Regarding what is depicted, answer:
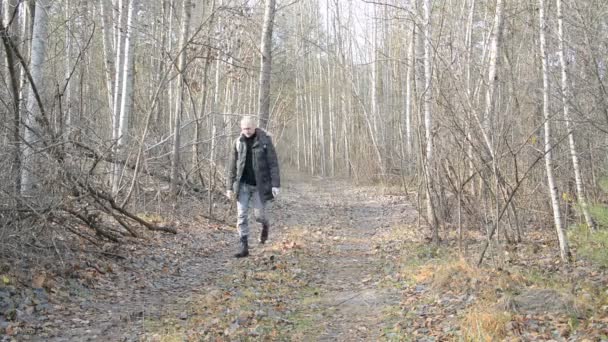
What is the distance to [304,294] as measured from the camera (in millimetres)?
6664

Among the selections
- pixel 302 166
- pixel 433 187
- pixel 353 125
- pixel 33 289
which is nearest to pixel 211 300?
pixel 33 289

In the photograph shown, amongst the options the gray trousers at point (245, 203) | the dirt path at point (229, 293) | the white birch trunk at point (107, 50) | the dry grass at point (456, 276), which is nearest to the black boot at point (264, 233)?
the dirt path at point (229, 293)

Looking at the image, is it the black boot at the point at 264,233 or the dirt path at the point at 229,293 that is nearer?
the dirt path at the point at 229,293

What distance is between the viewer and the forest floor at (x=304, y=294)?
496cm

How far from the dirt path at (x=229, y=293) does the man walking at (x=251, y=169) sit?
853 mm

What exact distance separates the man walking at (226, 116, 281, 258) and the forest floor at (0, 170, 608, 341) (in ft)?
2.81

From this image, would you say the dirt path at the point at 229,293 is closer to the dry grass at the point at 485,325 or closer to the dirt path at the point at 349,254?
the dirt path at the point at 349,254

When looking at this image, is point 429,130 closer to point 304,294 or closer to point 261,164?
point 261,164

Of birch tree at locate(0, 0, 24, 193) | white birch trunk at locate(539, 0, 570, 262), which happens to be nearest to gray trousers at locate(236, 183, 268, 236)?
birch tree at locate(0, 0, 24, 193)

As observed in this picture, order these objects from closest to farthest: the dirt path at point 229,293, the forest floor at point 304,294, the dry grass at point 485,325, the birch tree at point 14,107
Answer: the dry grass at point 485,325, the forest floor at point 304,294, the dirt path at point 229,293, the birch tree at point 14,107

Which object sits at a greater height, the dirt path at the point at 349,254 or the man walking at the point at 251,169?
the man walking at the point at 251,169

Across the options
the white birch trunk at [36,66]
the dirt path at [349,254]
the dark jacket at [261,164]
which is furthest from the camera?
the dark jacket at [261,164]

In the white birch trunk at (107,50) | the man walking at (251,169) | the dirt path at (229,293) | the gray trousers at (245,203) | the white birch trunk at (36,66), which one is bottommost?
the dirt path at (229,293)

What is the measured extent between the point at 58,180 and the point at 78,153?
97 centimetres
